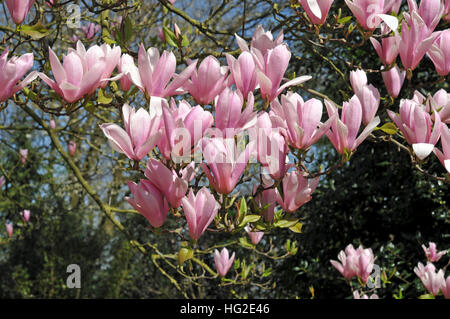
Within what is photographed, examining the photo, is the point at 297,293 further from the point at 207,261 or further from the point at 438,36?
the point at 438,36

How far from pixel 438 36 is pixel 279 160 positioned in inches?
24.0

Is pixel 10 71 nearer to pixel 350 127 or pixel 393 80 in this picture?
pixel 350 127

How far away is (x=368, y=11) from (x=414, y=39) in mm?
136

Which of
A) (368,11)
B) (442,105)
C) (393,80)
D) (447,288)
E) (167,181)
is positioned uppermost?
(368,11)

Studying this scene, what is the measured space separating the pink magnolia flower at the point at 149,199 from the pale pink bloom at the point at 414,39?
0.75 meters

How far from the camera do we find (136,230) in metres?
6.62

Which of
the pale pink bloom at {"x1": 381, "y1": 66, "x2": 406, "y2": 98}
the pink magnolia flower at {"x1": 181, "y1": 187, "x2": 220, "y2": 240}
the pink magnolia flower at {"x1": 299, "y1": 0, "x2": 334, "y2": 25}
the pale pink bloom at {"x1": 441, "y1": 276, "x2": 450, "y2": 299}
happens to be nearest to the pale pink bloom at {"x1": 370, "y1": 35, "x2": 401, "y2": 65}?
the pale pink bloom at {"x1": 381, "y1": 66, "x2": 406, "y2": 98}

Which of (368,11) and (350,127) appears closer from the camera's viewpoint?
(350,127)

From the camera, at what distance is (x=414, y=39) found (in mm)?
1168

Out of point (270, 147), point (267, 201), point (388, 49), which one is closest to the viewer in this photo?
point (270, 147)

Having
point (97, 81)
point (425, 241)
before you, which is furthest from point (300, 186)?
point (425, 241)

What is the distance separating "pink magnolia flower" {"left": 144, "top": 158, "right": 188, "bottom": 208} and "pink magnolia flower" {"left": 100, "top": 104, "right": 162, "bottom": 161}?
33 millimetres

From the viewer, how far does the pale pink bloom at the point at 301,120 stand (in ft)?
3.10

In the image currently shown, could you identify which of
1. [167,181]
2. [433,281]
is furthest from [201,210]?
[433,281]
